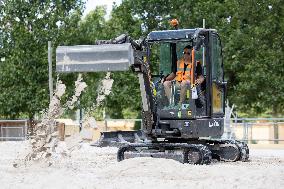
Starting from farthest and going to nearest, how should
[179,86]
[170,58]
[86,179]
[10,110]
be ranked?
[10,110]
[170,58]
[179,86]
[86,179]

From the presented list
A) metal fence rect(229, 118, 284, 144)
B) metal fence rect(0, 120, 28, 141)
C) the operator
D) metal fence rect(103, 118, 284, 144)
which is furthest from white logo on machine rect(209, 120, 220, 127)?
metal fence rect(0, 120, 28, 141)

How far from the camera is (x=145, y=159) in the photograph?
13.5 metres

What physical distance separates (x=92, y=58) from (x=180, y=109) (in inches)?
112

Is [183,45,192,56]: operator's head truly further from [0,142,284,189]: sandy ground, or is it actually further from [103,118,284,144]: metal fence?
[103,118,284,144]: metal fence

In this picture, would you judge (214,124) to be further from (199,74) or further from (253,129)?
(253,129)

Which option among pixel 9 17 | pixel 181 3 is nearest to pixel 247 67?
pixel 181 3

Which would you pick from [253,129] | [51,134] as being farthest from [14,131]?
[51,134]

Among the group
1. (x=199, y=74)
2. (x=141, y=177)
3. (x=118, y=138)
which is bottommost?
(x=141, y=177)

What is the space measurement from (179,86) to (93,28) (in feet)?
69.9

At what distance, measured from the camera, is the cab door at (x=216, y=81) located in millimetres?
15883

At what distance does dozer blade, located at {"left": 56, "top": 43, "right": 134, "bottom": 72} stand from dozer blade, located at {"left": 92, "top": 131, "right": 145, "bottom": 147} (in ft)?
11.0

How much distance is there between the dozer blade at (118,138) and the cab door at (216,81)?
70.2 inches

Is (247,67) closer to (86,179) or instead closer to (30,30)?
(30,30)

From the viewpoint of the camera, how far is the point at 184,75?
1549 cm
